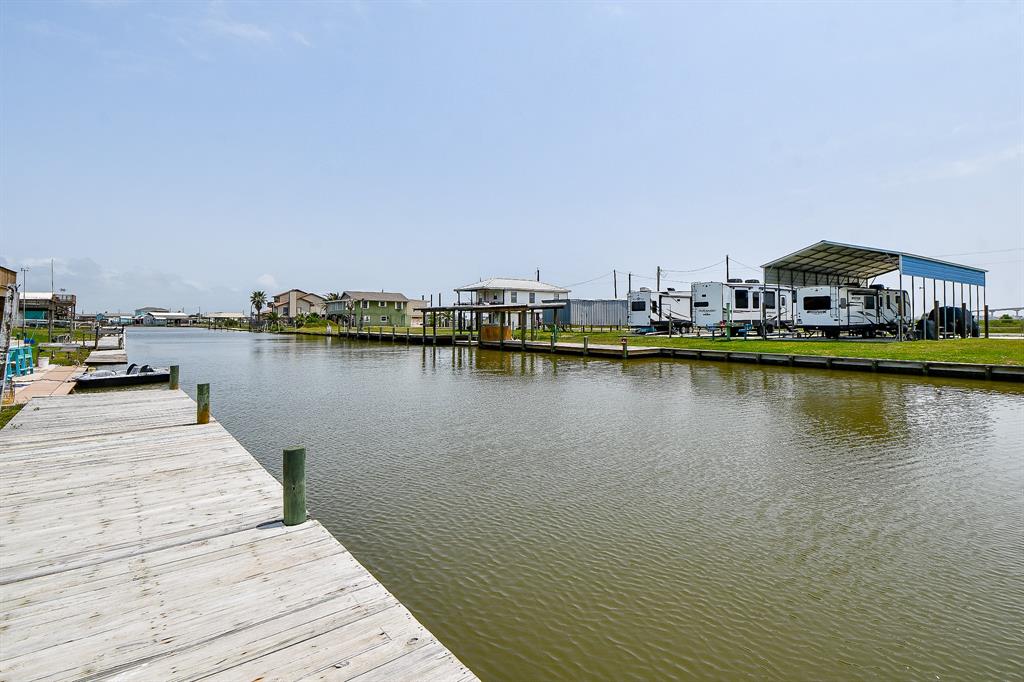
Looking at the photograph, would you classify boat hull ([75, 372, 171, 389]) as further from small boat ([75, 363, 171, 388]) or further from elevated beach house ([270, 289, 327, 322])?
elevated beach house ([270, 289, 327, 322])

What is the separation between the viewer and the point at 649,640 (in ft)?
14.0

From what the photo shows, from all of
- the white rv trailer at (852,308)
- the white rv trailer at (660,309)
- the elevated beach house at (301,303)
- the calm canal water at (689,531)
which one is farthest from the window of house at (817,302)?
the elevated beach house at (301,303)

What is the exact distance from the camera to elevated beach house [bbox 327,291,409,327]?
80562 mm

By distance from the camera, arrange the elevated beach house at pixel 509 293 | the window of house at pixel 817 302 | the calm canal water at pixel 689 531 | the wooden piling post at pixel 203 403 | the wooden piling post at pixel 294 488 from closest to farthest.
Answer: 1. the calm canal water at pixel 689 531
2. the wooden piling post at pixel 294 488
3. the wooden piling post at pixel 203 403
4. the window of house at pixel 817 302
5. the elevated beach house at pixel 509 293

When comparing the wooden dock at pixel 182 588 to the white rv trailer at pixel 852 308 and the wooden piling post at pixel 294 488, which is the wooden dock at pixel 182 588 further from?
the white rv trailer at pixel 852 308

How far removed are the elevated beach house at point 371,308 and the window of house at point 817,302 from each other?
59458 millimetres

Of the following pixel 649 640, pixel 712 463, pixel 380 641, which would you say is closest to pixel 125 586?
pixel 380 641

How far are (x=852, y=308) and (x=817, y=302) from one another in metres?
1.80

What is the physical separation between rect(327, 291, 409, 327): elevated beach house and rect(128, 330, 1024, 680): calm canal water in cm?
6793

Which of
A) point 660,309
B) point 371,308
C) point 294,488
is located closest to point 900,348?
point 660,309

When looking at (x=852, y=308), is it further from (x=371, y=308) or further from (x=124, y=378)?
(x=371, y=308)

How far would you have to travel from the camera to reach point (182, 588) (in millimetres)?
4250

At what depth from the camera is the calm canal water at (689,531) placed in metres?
4.20

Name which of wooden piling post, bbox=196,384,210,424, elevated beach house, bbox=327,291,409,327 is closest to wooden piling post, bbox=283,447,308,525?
wooden piling post, bbox=196,384,210,424
